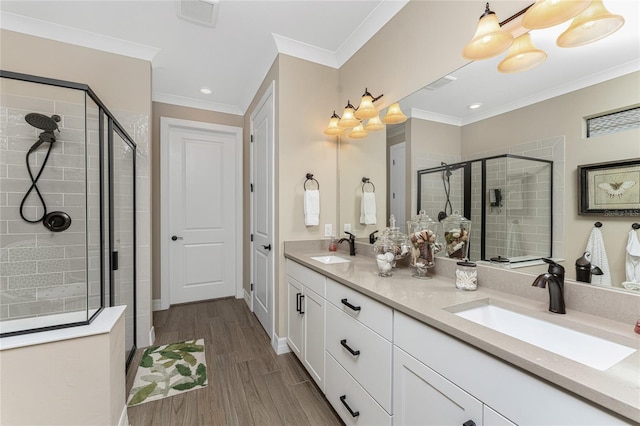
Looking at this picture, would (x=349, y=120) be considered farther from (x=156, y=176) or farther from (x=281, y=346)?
(x=156, y=176)

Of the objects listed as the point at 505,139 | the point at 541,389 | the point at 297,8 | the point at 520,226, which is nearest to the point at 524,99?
the point at 505,139

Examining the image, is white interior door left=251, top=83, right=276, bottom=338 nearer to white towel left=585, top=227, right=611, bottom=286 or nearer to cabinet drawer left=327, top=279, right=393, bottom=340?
cabinet drawer left=327, top=279, right=393, bottom=340

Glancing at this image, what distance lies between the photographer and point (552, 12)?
3.20 feet

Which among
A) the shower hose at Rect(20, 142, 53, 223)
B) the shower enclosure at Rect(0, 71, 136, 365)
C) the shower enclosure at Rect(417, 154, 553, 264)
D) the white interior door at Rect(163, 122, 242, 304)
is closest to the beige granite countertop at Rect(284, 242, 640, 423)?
the shower enclosure at Rect(417, 154, 553, 264)

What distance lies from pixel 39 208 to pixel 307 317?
2.13 m

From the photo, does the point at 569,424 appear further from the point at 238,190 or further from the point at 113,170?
the point at 238,190

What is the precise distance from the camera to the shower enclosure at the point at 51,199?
1.77 m

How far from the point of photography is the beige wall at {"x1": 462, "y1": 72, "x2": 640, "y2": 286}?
3.08ft

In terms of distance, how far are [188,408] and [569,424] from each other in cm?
195

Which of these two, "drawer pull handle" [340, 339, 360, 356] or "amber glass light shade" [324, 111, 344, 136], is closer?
"drawer pull handle" [340, 339, 360, 356]

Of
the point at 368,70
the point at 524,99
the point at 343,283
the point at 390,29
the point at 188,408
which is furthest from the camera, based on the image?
the point at 368,70

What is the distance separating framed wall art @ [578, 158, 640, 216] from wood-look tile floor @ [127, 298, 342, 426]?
168 cm

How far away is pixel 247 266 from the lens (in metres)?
3.60

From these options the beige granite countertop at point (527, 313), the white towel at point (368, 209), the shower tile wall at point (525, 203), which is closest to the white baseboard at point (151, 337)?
the beige granite countertop at point (527, 313)
